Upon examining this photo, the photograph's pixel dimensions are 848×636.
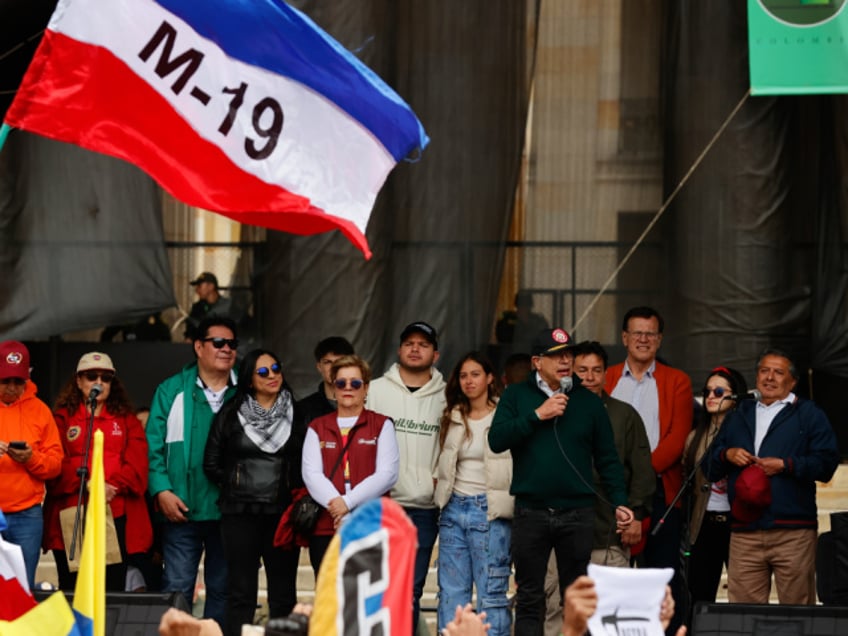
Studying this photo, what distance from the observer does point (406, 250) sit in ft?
37.1

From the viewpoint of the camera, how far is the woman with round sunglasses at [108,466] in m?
8.57

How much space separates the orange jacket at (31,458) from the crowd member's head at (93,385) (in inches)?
9.5

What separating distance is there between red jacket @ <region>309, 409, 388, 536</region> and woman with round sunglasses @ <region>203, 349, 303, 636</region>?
0.24m

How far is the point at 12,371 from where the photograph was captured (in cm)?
842

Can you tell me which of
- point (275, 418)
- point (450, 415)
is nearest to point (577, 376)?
point (450, 415)

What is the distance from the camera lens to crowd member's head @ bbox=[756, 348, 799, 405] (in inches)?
332

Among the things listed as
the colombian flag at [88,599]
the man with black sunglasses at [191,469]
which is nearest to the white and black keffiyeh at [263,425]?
the man with black sunglasses at [191,469]

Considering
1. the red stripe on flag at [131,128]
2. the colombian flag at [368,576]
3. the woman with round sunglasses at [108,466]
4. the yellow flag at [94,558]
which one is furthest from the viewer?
the woman with round sunglasses at [108,466]

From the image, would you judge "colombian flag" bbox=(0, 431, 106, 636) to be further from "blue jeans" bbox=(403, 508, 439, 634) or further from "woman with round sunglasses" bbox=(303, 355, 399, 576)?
"blue jeans" bbox=(403, 508, 439, 634)

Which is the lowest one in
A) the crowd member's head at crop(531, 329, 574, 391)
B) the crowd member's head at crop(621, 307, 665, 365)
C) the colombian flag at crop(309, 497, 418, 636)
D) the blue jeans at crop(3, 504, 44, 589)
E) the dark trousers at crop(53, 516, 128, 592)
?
the dark trousers at crop(53, 516, 128, 592)

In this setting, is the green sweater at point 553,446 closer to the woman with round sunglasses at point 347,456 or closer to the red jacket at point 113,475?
the woman with round sunglasses at point 347,456

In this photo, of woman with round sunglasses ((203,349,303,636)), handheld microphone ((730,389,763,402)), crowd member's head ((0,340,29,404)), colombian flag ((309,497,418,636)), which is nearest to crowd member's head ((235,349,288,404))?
woman with round sunglasses ((203,349,303,636))

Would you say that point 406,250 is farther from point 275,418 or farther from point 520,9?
point 275,418

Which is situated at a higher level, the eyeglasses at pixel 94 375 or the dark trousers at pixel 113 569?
the eyeglasses at pixel 94 375
